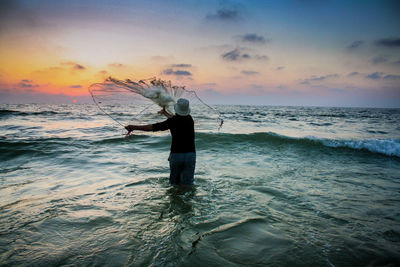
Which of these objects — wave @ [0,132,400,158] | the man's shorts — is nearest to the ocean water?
the man's shorts

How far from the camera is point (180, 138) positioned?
14.5ft

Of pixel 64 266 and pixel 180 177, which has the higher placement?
pixel 180 177

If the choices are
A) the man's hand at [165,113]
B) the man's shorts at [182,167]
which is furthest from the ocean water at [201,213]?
the man's hand at [165,113]

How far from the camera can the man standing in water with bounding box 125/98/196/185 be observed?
13.7 feet

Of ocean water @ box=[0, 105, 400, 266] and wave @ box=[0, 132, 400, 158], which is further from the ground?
wave @ box=[0, 132, 400, 158]

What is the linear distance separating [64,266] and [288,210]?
149 inches

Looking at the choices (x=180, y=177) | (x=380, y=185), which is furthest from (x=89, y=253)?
(x=380, y=185)

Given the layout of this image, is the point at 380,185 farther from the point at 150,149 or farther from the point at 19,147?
the point at 19,147

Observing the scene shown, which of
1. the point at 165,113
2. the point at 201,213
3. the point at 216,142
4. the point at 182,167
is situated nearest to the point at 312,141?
the point at 216,142

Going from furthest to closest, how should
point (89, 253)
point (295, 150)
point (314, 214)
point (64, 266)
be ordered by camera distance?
point (295, 150), point (314, 214), point (89, 253), point (64, 266)

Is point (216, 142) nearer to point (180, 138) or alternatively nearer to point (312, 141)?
point (312, 141)

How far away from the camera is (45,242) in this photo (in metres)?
3.02

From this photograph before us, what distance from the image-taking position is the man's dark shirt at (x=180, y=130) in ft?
14.0

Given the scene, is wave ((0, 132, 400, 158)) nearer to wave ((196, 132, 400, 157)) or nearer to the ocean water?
wave ((196, 132, 400, 157))
